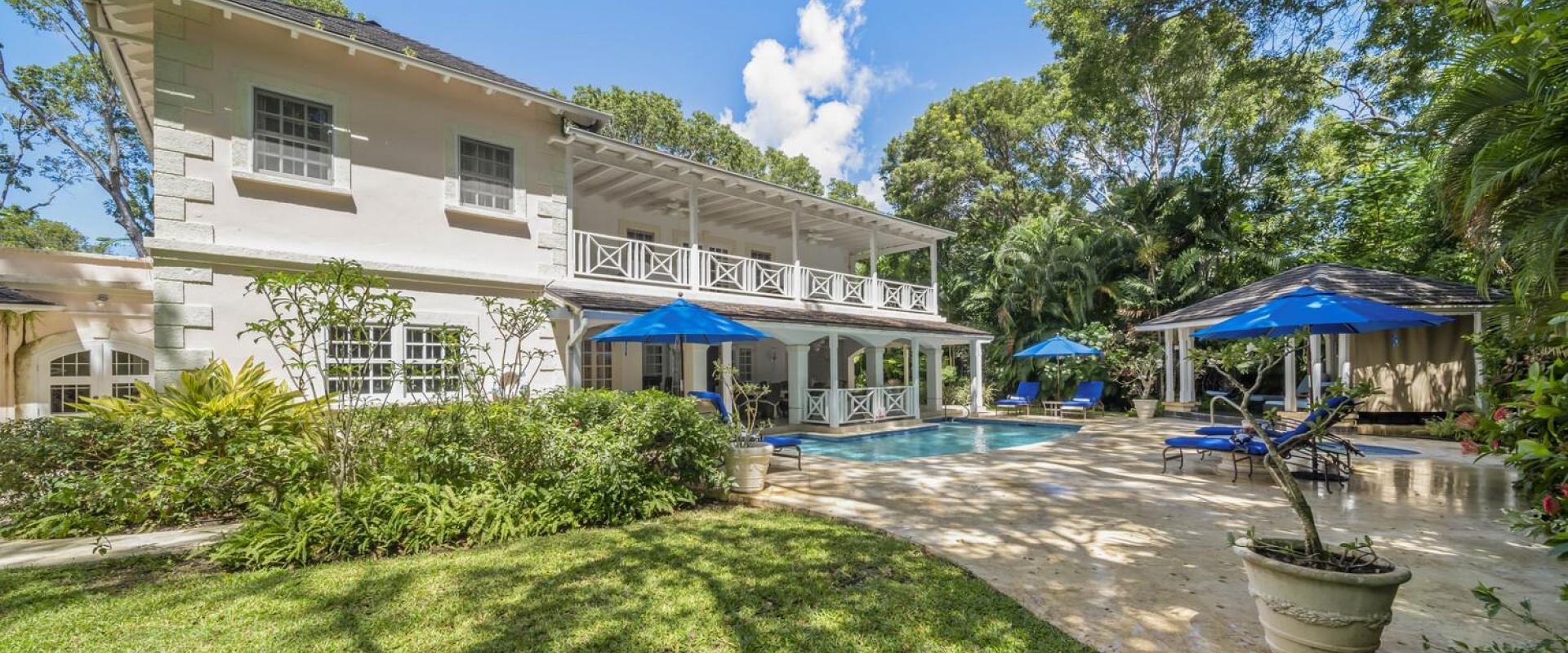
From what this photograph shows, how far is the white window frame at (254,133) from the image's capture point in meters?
8.47

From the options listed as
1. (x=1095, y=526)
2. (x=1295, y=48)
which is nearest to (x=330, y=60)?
(x=1095, y=526)

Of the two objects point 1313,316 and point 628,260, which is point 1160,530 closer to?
point 1313,316

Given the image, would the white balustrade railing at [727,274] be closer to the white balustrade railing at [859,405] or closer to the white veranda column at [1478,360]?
the white balustrade railing at [859,405]

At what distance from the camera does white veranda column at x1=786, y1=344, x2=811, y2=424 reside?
1448 centimetres

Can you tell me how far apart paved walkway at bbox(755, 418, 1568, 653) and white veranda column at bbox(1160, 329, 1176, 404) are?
288 inches

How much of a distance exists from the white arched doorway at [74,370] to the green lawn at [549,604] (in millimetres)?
11123

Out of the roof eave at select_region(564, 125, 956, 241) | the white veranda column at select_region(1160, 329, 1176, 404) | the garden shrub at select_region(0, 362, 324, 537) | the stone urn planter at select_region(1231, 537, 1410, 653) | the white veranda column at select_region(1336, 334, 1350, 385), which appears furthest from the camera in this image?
the white veranda column at select_region(1160, 329, 1176, 404)

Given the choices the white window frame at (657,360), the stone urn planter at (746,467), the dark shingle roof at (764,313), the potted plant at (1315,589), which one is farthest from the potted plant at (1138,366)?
the potted plant at (1315,589)

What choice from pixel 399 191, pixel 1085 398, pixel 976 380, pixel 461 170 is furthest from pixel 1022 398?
pixel 399 191

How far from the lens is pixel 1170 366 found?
17.4 m

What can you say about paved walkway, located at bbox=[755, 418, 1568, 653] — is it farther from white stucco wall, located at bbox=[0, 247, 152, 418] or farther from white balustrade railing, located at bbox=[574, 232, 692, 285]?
white stucco wall, located at bbox=[0, 247, 152, 418]

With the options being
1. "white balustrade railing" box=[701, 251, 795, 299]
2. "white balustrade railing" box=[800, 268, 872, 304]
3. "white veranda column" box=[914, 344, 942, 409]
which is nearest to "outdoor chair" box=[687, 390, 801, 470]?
"white balustrade railing" box=[701, 251, 795, 299]

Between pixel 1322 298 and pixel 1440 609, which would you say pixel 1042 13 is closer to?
pixel 1322 298

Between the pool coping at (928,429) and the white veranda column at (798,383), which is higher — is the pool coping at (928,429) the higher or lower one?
the lower one
